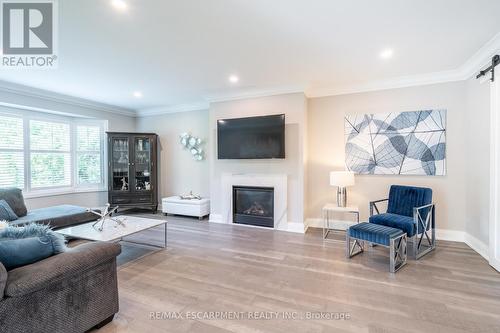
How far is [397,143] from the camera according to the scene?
395cm

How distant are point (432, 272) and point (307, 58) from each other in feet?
9.84

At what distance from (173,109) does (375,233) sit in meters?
5.10

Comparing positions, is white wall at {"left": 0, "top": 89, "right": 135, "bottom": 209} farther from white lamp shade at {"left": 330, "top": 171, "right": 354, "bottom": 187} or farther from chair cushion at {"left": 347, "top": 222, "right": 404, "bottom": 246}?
chair cushion at {"left": 347, "top": 222, "right": 404, "bottom": 246}

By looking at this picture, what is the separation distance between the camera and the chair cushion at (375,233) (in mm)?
2754

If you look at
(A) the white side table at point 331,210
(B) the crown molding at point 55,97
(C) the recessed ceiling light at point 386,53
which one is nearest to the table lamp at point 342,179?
(A) the white side table at point 331,210

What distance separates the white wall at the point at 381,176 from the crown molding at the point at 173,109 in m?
2.53

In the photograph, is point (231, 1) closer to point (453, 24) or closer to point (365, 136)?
point (453, 24)

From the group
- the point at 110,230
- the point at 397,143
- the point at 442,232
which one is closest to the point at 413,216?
the point at 442,232

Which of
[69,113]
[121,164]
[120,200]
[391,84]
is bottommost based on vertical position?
[120,200]

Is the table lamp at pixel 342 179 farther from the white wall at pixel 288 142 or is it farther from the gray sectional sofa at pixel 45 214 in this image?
the gray sectional sofa at pixel 45 214

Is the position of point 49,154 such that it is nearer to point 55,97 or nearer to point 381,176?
point 55,97

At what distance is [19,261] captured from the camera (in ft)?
5.01

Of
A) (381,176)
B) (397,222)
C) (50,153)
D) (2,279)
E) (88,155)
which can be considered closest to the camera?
(2,279)

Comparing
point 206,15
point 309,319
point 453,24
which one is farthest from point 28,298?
point 453,24
